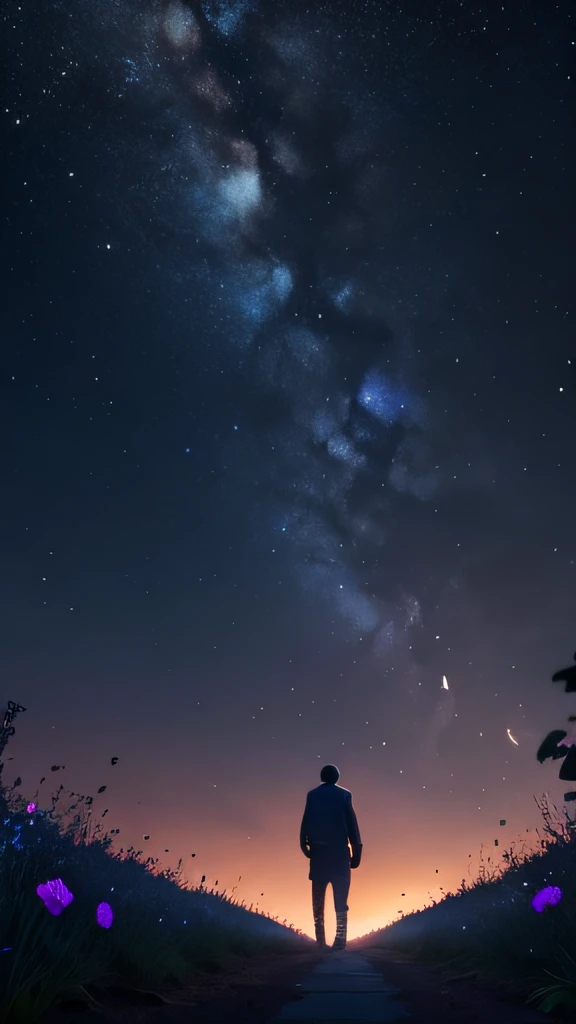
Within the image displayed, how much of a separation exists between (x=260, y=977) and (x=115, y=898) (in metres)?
1.62

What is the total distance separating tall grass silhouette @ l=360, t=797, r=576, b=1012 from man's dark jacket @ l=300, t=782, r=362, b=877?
1.59m

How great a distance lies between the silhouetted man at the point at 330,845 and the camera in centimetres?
923

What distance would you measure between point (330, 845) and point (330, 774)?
1073 mm

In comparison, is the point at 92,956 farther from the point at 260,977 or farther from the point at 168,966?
the point at 260,977

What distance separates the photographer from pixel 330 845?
9328 mm

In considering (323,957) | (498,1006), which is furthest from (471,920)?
(498,1006)

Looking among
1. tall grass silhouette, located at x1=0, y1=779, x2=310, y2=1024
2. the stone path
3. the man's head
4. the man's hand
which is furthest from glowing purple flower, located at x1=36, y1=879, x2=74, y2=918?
the man's head

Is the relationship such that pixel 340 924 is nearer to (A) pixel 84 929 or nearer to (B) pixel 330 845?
(B) pixel 330 845

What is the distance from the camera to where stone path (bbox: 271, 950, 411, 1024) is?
3514 mm

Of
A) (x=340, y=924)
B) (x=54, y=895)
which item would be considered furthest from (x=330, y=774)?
(x=54, y=895)

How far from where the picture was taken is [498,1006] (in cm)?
364

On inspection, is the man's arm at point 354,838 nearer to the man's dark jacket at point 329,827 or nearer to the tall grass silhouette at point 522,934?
the man's dark jacket at point 329,827

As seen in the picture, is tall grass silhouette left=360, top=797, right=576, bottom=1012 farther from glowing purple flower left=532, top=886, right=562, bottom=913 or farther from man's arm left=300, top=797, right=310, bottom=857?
man's arm left=300, top=797, right=310, bottom=857

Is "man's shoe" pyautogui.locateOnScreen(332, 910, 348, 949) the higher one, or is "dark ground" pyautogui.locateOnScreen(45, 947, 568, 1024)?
"man's shoe" pyautogui.locateOnScreen(332, 910, 348, 949)
